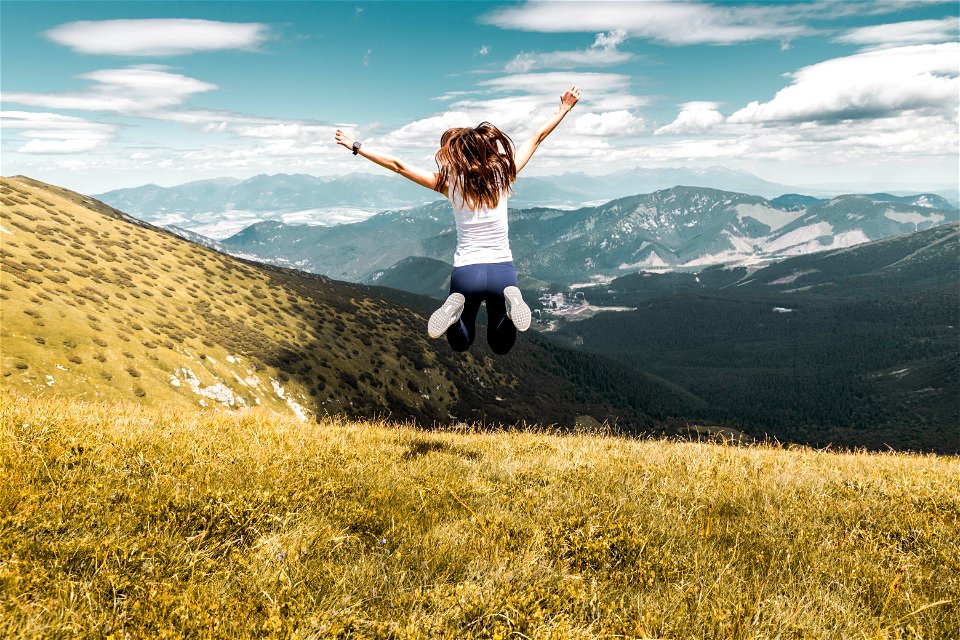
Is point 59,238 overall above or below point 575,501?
above

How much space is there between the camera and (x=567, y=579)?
160 inches

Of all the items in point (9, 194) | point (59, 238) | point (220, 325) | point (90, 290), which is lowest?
point (220, 325)

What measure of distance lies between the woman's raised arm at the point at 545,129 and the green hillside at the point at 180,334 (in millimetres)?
44183

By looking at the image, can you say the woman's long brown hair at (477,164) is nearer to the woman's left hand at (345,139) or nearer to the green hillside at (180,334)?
the woman's left hand at (345,139)

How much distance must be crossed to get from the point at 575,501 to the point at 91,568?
4.23 m

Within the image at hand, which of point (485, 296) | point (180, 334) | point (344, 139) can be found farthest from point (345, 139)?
point (180, 334)

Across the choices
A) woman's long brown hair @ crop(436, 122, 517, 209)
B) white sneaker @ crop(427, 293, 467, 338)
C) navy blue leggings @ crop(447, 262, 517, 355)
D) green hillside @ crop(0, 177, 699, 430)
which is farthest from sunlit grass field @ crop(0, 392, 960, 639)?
green hillside @ crop(0, 177, 699, 430)

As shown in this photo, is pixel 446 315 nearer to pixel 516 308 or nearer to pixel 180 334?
pixel 516 308

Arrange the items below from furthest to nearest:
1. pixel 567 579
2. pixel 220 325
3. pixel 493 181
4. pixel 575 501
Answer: pixel 220 325, pixel 493 181, pixel 575 501, pixel 567 579

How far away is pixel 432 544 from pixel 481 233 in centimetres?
498

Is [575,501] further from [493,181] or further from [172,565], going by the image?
[493,181]

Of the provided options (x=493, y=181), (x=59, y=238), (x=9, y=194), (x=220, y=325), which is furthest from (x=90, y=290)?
(x=493, y=181)

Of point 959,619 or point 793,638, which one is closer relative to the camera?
point 793,638

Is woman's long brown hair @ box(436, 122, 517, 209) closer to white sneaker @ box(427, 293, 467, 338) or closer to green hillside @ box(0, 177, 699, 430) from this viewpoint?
white sneaker @ box(427, 293, 467, 338)
